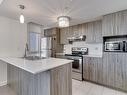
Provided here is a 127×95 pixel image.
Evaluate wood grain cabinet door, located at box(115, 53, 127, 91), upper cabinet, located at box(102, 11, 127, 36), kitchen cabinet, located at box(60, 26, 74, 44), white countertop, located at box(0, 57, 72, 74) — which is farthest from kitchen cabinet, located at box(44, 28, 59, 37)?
wood grain cabinet door, located at box(115, 53, 127, 91)

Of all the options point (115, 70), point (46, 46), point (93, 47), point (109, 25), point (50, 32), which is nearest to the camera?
point (115, 70)

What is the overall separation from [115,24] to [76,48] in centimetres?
211

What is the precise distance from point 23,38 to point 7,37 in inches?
24.9

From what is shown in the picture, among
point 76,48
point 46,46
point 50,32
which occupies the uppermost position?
point 50,32

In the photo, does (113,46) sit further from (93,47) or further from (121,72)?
(93,47)

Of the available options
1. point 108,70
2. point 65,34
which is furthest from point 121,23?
point 65,34

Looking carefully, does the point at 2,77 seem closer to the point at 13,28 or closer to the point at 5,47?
the point at 5,47

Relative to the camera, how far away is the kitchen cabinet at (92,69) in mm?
3252

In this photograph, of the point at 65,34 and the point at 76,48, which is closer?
the point at 76,48

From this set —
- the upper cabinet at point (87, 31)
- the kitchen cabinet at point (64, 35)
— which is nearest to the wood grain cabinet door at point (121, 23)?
the upper cabinet at point (87, 31)

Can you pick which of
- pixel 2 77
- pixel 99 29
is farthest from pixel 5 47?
pixel 99 29

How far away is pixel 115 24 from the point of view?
9.45 feet

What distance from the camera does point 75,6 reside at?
2432 mm

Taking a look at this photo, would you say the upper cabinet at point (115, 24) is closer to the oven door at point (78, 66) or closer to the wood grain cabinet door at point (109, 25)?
the wood grain cabinet door at point (109, 25)
